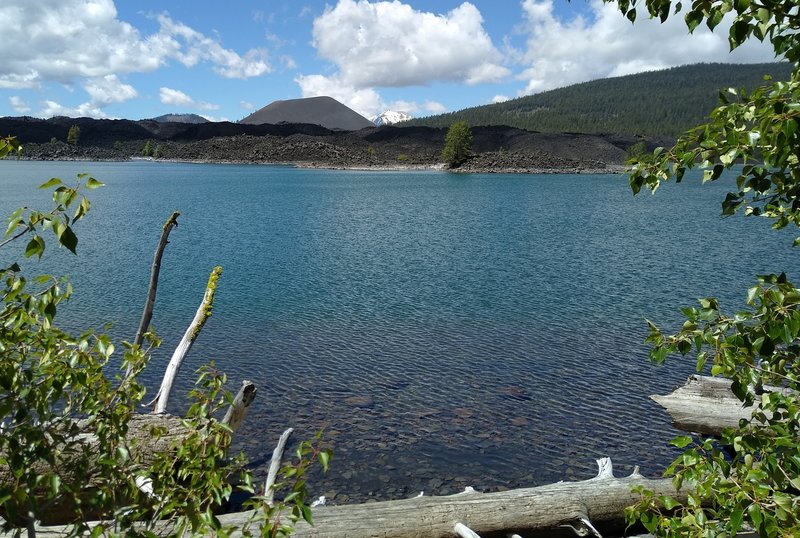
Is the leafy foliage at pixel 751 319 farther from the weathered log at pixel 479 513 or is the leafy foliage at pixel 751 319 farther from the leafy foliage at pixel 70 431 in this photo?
the weathered log at pixel 479 513

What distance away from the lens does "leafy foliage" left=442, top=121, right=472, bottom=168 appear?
169875mm

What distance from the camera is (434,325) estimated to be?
74.3 feet

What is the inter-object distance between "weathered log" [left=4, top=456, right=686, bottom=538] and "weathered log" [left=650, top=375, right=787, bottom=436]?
5399mm

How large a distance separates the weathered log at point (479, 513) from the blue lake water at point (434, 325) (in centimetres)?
319

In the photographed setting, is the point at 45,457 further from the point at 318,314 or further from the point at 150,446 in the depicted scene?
the point at 318,314

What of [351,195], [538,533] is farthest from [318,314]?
[351,195]

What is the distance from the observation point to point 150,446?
31.8ft

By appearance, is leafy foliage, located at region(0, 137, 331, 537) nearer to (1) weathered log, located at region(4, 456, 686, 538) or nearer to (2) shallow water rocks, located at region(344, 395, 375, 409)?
(1) weathered log, located at region(4, 456, 686, 538)

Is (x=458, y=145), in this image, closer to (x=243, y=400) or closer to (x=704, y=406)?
(x=704, y=406)

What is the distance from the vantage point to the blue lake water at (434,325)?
13.6m

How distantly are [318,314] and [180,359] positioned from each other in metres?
11.8

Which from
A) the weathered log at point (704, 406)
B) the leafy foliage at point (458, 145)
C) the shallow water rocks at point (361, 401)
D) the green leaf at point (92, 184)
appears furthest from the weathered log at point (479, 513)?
the leafy foliage at point (458, 145)

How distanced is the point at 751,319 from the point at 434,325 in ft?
63.1

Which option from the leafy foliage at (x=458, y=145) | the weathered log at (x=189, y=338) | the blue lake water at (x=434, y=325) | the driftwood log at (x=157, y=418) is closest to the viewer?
the driftwood log at (x=157, y=418)
